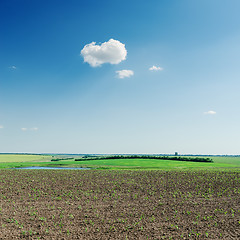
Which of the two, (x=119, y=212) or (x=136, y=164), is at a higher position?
(x=119, y=212)

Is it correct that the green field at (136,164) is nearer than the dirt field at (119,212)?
No

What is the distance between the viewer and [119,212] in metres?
17.3

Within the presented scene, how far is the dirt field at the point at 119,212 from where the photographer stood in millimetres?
13281

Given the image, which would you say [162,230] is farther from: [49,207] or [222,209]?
[49,207]

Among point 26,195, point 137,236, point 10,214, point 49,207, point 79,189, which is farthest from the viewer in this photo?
point 79,189

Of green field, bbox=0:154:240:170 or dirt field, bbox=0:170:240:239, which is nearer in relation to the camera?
dirt field, bbox=0:170:240:239

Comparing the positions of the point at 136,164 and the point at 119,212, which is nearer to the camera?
the point at 119,212

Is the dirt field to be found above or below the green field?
above

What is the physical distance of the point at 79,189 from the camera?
26531 mm

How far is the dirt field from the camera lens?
523 inches

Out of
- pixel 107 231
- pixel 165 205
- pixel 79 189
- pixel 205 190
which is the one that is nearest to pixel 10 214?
pixel 107 231

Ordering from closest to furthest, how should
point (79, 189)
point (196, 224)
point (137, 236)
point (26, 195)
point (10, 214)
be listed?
1. point (137, 236)
2. point (196, 224)
3. point (10, 214)
4. point (26, 195)
5. point (79, 189)

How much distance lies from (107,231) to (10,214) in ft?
28.5

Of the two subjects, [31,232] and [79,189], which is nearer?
[31,232]
